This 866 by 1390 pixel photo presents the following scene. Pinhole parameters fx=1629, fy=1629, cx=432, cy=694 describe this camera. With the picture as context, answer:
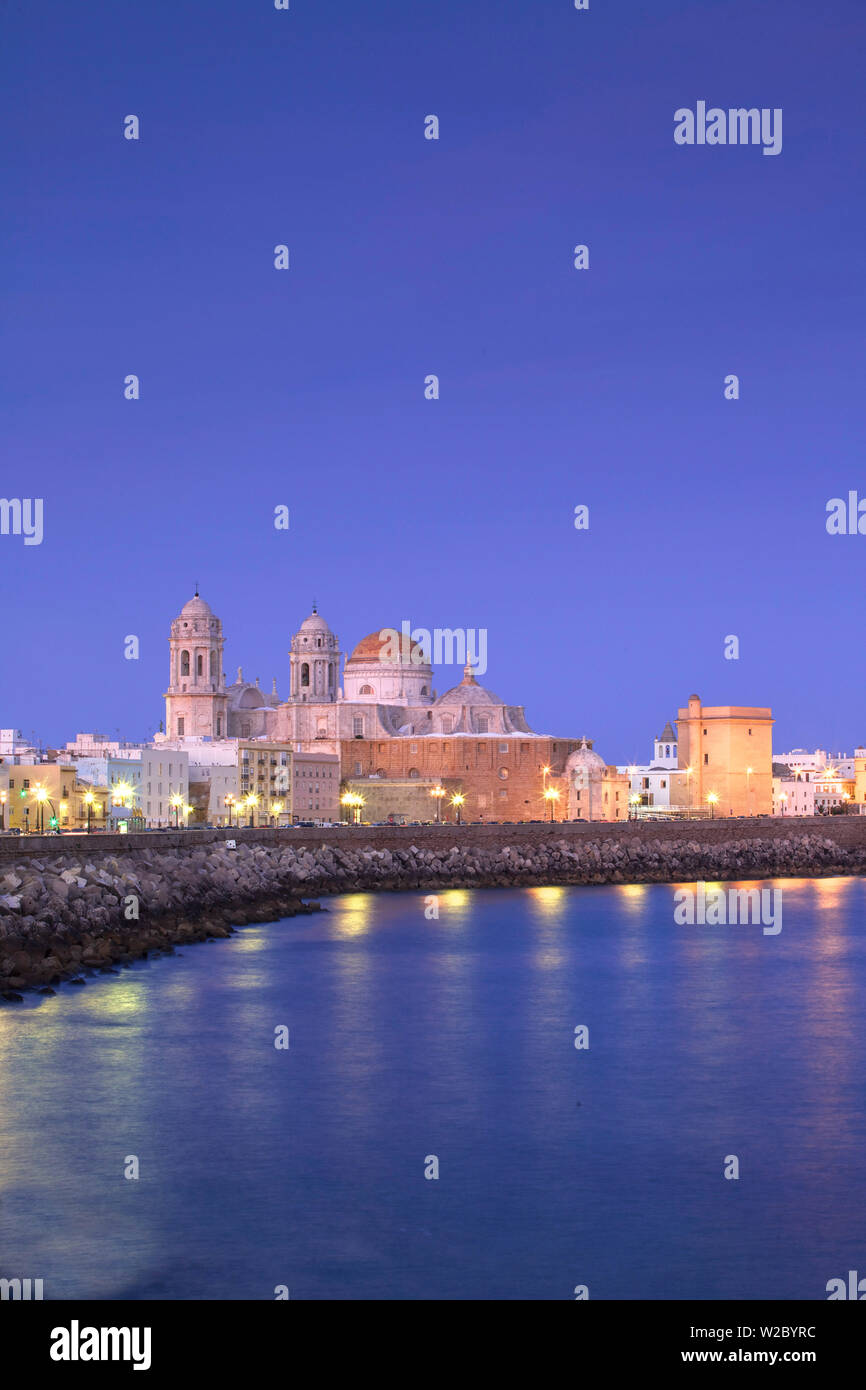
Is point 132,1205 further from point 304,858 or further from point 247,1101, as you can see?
point 304,858

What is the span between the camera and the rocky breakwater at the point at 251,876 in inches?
1280

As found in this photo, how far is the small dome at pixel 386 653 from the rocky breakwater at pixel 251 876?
23.1 metres

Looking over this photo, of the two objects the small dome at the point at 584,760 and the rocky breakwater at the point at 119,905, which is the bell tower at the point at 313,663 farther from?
the rocky breakwater at the point at 119,905

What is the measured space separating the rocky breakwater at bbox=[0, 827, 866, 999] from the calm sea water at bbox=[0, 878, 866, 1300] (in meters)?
1.57

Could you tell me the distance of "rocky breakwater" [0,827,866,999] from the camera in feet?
107

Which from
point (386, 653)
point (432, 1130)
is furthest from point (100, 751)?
point (432, 1130)

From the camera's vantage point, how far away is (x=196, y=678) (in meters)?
80.6

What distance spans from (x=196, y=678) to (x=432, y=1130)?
61291 mm

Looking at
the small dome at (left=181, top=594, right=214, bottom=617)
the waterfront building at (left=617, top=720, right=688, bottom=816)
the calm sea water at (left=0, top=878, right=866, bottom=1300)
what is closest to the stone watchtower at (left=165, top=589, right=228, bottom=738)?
the small dome at (left=181, top=594, right=214, bottom=617)

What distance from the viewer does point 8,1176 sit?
17859 mm

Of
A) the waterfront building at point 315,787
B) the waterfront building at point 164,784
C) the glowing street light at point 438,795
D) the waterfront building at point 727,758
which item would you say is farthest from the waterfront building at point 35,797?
the waterfront building at point 727,758

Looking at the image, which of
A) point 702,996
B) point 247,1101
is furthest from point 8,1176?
point 702,996
